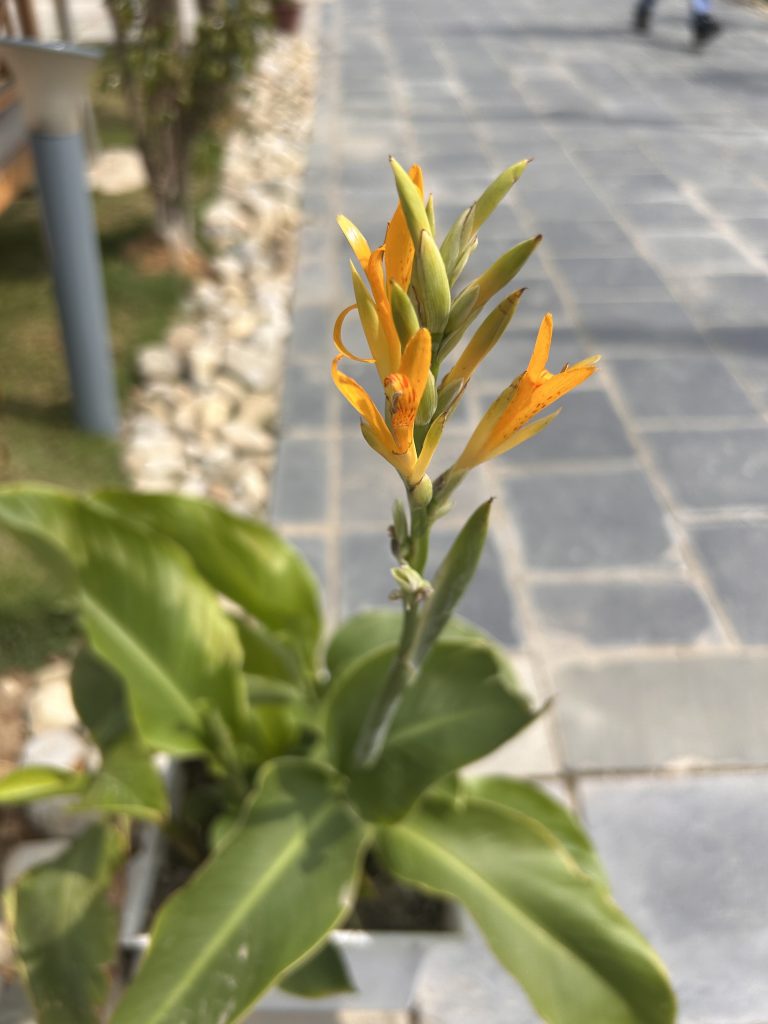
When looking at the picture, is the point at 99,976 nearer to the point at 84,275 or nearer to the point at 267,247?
the point at 84,275

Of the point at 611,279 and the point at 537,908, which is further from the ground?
the point at 537,908

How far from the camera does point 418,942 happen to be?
1.23 meters

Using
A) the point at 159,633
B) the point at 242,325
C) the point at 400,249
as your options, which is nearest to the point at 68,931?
the point at 159,633

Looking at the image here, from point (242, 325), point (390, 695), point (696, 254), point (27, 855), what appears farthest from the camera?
point (696, 254)

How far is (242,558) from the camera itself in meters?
1.33

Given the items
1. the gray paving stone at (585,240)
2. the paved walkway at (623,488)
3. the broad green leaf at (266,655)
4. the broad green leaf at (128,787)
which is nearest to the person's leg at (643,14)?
the paved walkway at (623,488)

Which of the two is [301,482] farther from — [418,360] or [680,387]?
[418,360]

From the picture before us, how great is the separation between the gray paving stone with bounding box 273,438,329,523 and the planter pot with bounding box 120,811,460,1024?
113cm

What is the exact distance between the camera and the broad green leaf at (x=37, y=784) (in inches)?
48.0

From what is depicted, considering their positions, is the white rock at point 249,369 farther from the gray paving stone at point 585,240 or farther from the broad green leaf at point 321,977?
the broad green leaf at point 321,977

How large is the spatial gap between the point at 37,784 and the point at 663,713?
1295mm

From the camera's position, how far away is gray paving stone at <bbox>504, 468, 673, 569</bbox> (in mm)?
2350

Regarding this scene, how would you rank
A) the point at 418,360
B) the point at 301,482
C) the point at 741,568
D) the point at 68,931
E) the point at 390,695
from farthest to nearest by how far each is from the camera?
the point at 301,482, the point at 741,568, the point at 68,931, the point at 390,695, the point at 418,360

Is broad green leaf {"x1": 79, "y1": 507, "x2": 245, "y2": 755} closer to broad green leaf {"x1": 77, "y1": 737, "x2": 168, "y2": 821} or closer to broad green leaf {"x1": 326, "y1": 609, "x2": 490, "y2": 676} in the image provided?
broad green leaf {"x1": 77, "y1": 737, "x2": 168, "y2": 821}
